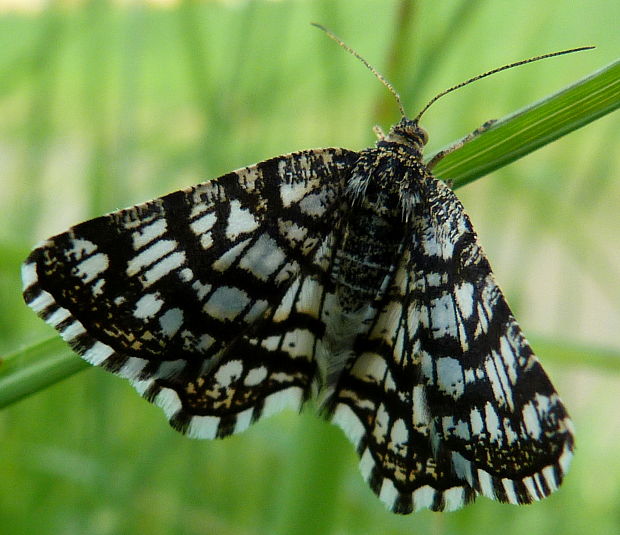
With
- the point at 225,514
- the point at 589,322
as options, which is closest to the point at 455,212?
the point at 225,514

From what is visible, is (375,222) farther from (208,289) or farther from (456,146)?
(208,289)

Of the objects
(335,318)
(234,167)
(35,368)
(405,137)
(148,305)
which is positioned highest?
(234,167)

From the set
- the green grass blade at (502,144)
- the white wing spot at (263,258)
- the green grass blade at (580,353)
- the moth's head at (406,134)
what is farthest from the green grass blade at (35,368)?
the green grass blade at (580,353)

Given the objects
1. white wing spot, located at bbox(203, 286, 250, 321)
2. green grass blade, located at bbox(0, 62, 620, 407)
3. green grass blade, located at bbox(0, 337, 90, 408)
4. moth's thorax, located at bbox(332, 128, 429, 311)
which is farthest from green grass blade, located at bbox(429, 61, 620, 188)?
green grass blade, located at bbox(0, 337, 90, 408)

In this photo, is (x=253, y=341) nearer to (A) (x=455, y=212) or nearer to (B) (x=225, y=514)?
(A) (x=455, y=212)

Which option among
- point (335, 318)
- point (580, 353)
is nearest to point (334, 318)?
point (335, 318)

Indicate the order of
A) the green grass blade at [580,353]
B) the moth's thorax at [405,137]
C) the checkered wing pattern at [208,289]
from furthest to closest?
the green grass blade at [580,353] < the moth's thorax at [405,137] < the checkered wing pattern at [208,289]

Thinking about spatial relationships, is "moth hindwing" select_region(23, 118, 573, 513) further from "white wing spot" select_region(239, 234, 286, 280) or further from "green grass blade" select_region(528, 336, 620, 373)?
"green grass blade" select_region(528, 336, 620, 373)

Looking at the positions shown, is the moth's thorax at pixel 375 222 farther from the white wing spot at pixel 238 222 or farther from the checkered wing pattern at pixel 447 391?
the white wing spot at pixel 238 222
